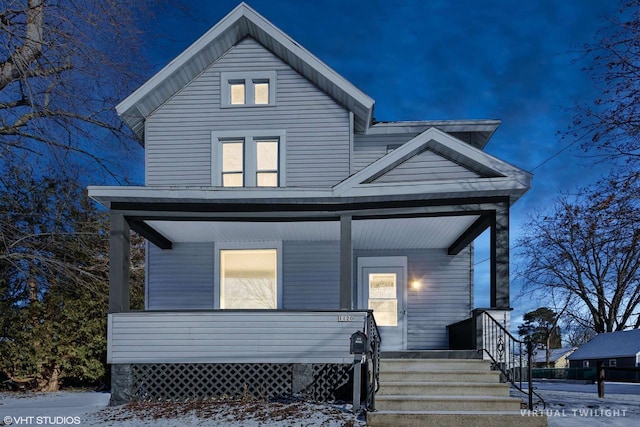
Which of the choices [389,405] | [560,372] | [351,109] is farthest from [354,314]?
[560,372]

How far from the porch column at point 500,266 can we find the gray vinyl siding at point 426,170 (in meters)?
1.20

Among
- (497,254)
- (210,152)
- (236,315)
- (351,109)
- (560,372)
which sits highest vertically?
(351,109)

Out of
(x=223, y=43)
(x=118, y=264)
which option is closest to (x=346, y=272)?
(x=118, y=264)

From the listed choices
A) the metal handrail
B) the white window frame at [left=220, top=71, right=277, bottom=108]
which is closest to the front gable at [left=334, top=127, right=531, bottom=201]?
the metal handrail

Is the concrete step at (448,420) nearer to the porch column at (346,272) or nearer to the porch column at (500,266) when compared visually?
the porch column at (500,266)

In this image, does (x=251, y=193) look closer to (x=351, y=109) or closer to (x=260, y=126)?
(x=260, y=126)

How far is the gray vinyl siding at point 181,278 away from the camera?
12055 millimetres

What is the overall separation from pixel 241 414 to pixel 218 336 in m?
1.78

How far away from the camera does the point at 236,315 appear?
31.3ft

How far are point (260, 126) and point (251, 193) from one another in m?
2.93

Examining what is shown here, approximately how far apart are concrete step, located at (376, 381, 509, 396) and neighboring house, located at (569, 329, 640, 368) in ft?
64.4

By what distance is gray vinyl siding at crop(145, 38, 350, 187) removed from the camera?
11852 millimetres

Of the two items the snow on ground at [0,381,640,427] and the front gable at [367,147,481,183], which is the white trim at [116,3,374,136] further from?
the snow on ground at [0,381,640,427]

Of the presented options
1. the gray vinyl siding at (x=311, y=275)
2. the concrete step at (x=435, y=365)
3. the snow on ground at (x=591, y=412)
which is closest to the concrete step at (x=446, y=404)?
the snow on ground at (x=591, y=412)
